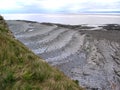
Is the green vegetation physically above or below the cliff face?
above

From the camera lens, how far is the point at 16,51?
30.3 ft

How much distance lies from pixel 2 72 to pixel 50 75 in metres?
1.39

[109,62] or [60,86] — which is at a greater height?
[60,86]

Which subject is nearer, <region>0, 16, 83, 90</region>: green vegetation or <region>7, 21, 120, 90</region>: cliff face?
<region>0, 16, 83, 90</region>: green vegetation

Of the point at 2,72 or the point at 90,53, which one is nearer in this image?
the point at 2,72

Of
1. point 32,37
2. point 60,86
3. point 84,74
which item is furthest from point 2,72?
point 32,37

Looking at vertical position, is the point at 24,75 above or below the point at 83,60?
above

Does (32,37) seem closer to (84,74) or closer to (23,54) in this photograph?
(84,74)

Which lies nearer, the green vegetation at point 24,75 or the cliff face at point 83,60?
the green vegetation at point 24,75

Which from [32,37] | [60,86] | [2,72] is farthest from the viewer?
[32,37]

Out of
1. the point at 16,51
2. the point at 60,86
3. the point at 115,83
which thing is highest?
the point at 16,51

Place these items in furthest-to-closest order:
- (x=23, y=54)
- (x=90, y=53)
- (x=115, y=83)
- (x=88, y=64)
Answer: (x=90, y=53) < (x=88, y=64) < (x=115, y=83) < (x=23, y=54)

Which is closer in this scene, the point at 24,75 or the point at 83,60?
the point at 24,75

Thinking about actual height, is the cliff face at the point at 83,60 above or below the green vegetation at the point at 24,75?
below
